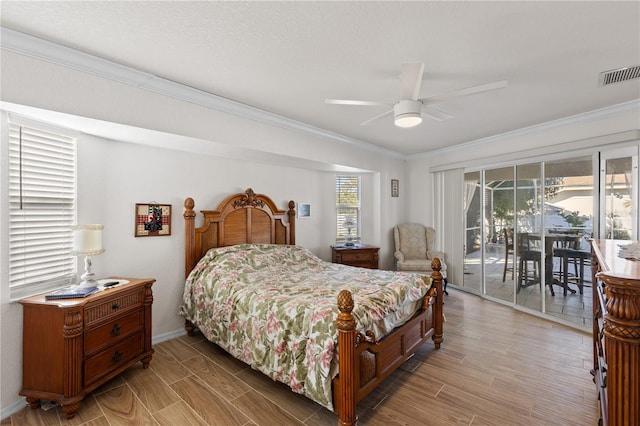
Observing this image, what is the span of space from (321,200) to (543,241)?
320 cm

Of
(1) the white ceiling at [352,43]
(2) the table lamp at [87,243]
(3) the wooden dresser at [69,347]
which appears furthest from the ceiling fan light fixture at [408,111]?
(3) the wooden dresser at [69,347]

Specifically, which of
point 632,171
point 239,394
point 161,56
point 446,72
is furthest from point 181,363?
point 632,171

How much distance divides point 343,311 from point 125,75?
2446 mm

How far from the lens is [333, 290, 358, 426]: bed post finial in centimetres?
175

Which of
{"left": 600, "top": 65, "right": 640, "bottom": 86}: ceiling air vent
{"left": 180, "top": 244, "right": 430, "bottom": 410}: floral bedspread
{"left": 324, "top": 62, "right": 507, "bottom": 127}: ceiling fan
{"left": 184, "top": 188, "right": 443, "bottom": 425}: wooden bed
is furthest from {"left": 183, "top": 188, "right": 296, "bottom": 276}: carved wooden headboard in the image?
{"left": 600, "top": 65, "right": 640, "bottom": 86}: ceiling air vent

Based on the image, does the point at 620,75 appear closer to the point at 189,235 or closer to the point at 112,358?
the point at 189,235

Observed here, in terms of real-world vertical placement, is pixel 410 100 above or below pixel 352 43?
below

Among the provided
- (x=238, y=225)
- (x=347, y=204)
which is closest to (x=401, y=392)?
(x=238, y=225)

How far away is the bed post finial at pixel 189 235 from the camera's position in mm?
3211

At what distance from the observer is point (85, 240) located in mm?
2184

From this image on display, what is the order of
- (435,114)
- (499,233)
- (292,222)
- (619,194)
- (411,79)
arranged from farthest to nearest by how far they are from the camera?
(499,233) → (292,222) → (619,194) → (435,114) → (411,79)

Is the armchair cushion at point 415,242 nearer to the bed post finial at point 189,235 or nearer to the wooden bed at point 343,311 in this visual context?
the wooden bed at point 343,311

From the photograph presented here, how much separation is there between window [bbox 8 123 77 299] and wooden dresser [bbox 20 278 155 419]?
0.92 feet

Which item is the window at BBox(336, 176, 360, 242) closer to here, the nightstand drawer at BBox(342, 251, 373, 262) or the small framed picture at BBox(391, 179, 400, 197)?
the nightstand drawer at BBox(342, 251, 373, 262)
